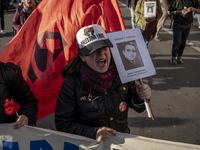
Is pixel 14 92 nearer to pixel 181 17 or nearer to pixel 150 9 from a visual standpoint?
pixel 150 9

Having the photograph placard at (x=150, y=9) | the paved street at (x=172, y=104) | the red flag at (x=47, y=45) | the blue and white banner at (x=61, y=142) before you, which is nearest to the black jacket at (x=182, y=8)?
the photograph placard at (x=150, y=9)

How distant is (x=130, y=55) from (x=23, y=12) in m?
3.35

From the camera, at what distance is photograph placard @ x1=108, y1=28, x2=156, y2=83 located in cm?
191

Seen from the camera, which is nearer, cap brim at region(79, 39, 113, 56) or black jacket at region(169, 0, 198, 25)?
cap brim at region(79, 39, 113, 56)

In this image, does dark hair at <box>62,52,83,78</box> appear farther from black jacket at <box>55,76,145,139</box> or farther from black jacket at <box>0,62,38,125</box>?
black jacket at <box>0,62,38,125</box>

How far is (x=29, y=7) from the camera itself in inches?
176

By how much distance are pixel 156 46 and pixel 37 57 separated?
555 centimetres

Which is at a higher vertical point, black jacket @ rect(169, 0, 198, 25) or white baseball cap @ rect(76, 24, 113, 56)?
white baseball cap @ rect(76, 24, 113, 56)

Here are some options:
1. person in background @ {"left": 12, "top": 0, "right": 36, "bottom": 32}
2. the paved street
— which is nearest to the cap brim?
the paved street

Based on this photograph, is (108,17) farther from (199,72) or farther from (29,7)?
(199,72)

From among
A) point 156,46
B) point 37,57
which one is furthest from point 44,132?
point 156,46

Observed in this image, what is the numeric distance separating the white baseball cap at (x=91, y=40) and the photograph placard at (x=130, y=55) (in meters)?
0.11

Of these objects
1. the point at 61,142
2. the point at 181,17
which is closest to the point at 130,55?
the point at 61,142

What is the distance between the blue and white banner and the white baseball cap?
69 cm
